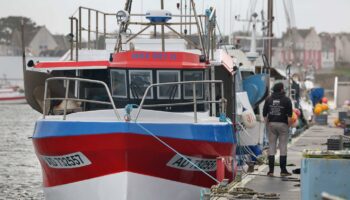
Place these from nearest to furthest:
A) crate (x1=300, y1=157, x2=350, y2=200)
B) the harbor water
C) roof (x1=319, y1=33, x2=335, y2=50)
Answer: crate (x1=300, y1=157, x2=350, y2=200) < the harbor water < roof (x1=319, y1=33, x2=335, y2=50)

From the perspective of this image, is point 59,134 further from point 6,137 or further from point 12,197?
point 6,137

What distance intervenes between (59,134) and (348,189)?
5.43 m

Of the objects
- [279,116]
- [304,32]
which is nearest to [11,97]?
[304,32]

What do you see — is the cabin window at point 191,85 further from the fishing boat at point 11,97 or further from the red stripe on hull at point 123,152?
the fishing boat at point 11,97

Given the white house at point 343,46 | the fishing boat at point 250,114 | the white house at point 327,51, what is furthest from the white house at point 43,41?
the fishing boat at point 250,114

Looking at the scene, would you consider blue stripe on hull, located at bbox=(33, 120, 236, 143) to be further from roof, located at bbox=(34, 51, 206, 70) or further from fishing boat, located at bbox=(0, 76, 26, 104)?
fishing boat, located at bbox=(0, 76, 26, 104)

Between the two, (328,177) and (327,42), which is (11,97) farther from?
(328,177)

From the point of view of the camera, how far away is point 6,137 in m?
44.6

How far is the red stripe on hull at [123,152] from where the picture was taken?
50.8ft

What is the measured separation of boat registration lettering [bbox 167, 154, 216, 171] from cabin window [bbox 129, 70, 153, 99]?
1.79 meters

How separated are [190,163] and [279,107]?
9.27 feet

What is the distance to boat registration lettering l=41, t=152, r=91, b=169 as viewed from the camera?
15781mm

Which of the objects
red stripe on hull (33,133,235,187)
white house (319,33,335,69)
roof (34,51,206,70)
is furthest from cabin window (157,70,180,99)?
white house (319,33,335,69)

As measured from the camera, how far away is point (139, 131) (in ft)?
50.8
